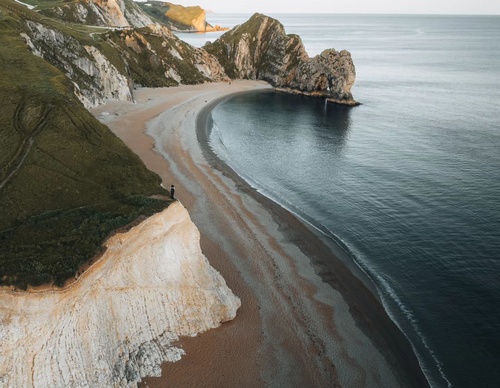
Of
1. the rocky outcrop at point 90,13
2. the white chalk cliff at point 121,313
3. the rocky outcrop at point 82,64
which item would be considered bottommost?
the white chalk cliff at point 121,313

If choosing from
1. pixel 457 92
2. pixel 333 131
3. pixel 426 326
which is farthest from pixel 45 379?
pixel 457 92

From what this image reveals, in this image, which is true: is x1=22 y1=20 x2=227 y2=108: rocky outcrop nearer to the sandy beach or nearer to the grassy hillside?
the grassy hillside

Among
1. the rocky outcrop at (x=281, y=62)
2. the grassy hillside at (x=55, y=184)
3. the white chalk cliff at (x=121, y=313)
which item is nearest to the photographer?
the white chalk cliff at (x=121, y=313)

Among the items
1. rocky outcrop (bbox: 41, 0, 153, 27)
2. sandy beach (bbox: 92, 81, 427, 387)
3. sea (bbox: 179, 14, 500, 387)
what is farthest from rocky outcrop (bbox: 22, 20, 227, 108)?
sandy beach (bbox: 92, 81, 427, 387)

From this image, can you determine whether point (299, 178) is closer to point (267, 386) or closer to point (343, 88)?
point (267, 386)

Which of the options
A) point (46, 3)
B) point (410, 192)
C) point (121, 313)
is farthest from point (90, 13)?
point (121, 313)

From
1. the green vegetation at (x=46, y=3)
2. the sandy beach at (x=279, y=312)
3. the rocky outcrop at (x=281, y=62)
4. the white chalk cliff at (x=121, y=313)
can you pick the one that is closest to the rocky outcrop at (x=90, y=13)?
the green vegetation at (x=46, y=3)

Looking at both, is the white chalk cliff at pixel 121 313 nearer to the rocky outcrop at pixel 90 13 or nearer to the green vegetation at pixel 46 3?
the rocky outcrop at pixel 90 13
